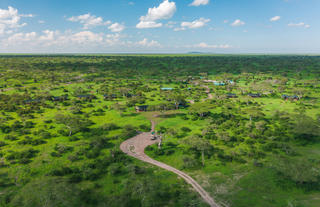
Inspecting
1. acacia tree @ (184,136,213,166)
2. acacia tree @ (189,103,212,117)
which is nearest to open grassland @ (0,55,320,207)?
acacia tree @ (184,136,213,166)

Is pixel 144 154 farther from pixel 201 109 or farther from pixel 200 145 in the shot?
pixel 201 109

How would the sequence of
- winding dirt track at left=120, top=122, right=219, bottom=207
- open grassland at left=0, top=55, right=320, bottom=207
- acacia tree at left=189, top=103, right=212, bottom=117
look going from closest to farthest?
1. open grassland at left=0, top=55, right=320, bottom=207
2. winding dirt track at left=120, top=122, right=219, bottom=207
3. acacia tree at left=189, top=103, right=212, bottom=117

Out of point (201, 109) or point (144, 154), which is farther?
point (201, 109)

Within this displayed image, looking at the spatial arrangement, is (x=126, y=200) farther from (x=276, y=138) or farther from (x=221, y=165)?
(x=276, y=138)

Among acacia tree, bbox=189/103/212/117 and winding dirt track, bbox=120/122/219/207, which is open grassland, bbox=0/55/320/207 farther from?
winding dirt track, bbox=120/122/219/207

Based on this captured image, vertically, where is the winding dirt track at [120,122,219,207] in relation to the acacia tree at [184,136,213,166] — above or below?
below

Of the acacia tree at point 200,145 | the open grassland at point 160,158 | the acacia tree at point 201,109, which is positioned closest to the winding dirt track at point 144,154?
the open grassland at point 160,158

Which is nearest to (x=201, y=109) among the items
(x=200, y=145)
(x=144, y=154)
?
(x=200, y=145)

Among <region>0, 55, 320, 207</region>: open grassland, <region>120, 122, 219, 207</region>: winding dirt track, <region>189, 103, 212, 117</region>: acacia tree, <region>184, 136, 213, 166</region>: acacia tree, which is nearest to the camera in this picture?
<region>0, 55, 320, 207</region>: open grassland

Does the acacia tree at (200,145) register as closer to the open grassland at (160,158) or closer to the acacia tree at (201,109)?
the open grassland at (160,158)
